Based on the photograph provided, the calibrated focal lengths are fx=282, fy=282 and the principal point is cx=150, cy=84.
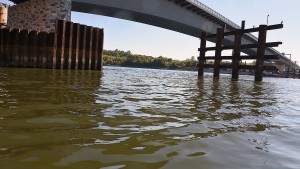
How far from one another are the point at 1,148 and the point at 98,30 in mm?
19600

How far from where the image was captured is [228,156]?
2.45 m

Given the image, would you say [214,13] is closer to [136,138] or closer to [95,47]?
[95,47]

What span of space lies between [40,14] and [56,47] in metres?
4.12

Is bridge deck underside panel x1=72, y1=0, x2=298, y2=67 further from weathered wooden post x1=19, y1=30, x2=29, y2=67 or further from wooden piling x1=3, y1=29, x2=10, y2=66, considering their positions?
wooden piling x1=3, y1=29, x2=10, y2=66

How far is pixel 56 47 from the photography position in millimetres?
18438

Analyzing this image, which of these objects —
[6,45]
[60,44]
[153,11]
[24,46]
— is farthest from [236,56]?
[6,45]

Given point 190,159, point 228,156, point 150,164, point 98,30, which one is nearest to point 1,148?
point 150,164

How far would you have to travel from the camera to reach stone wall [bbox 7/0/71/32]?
805 inches

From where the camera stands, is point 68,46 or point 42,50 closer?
point 42,50

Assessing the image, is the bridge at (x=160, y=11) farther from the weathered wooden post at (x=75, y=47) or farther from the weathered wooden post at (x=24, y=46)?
the weathered wooden post at (x=24, y=46)

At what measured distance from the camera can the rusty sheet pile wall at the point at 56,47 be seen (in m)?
17.0

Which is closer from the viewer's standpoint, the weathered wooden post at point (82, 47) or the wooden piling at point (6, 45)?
the wooden piling at point (6, 45)

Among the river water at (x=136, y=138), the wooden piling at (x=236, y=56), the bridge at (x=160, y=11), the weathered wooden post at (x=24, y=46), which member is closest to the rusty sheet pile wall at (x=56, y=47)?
the weathered wooden post at (x=24, y=46)

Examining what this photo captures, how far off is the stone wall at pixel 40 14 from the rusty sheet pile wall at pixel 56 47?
83.4 inches
